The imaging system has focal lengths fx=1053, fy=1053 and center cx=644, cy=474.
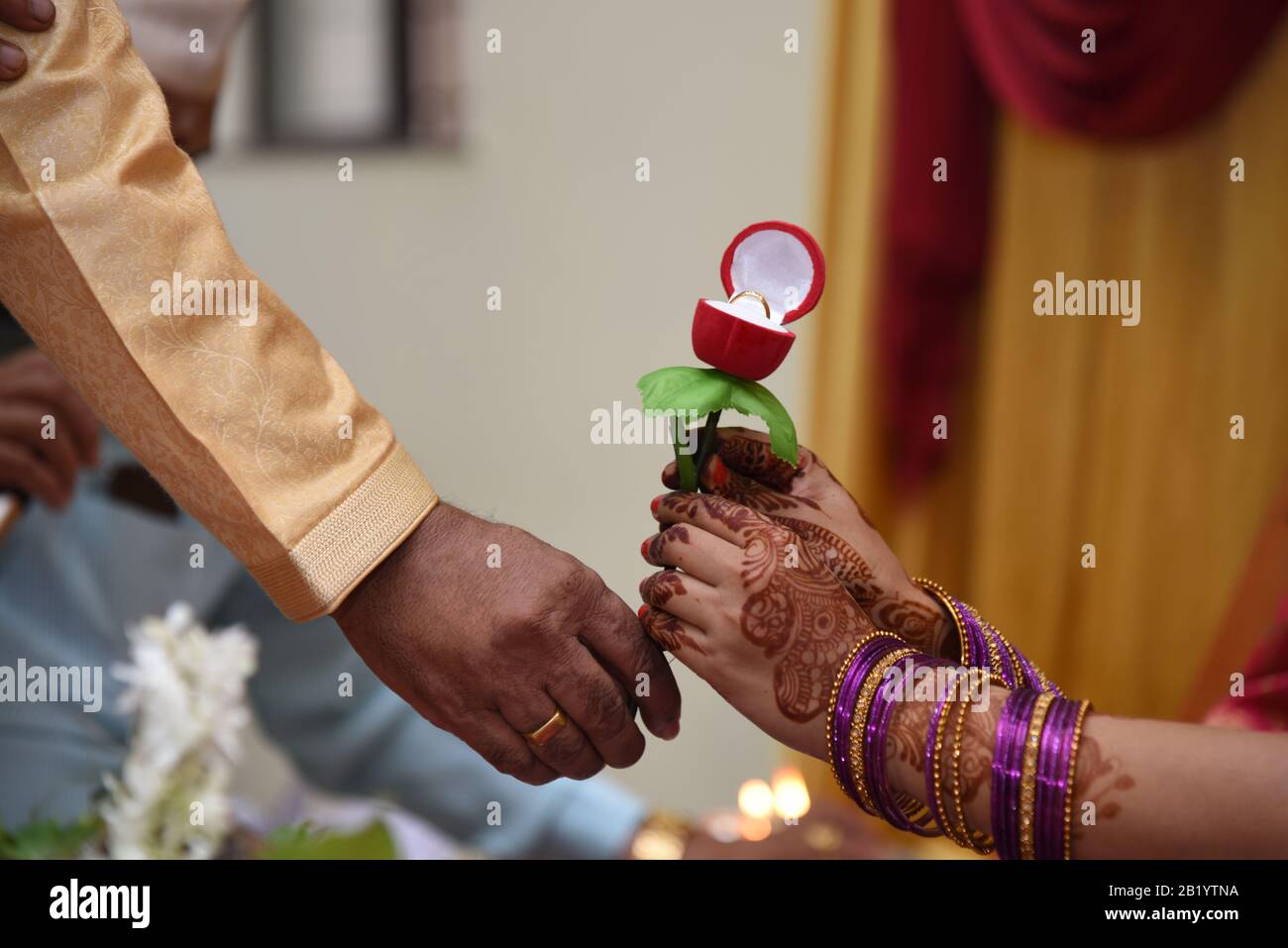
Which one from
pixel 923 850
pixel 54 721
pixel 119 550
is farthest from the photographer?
pixel 923 850

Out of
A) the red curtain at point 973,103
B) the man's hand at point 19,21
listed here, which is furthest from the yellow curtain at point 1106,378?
the man's hand at point 19,21

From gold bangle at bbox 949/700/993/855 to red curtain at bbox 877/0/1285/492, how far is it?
1.31m

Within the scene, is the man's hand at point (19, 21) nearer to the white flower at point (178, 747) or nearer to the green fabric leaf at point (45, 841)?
the white flower at point (178, 747)

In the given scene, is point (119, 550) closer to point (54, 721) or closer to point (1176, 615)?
A: point (54, 721)

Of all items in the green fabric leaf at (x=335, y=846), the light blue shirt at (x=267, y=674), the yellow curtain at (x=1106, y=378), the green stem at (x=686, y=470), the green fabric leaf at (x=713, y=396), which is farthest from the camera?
the yellow curtain at (x=1106, y=378)

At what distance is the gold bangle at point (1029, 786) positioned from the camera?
0.73 metres

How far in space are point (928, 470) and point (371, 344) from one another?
1.18 meters

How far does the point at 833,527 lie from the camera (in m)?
0.85

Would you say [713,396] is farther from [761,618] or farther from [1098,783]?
[1098,783]

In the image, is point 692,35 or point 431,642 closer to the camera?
point 431,642

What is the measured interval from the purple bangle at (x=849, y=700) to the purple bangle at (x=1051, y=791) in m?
0.12

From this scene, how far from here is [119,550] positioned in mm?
1548

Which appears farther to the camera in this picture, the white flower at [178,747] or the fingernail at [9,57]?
the white flower at [178,747]

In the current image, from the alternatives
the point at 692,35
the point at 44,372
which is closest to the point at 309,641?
the point at 44,372
